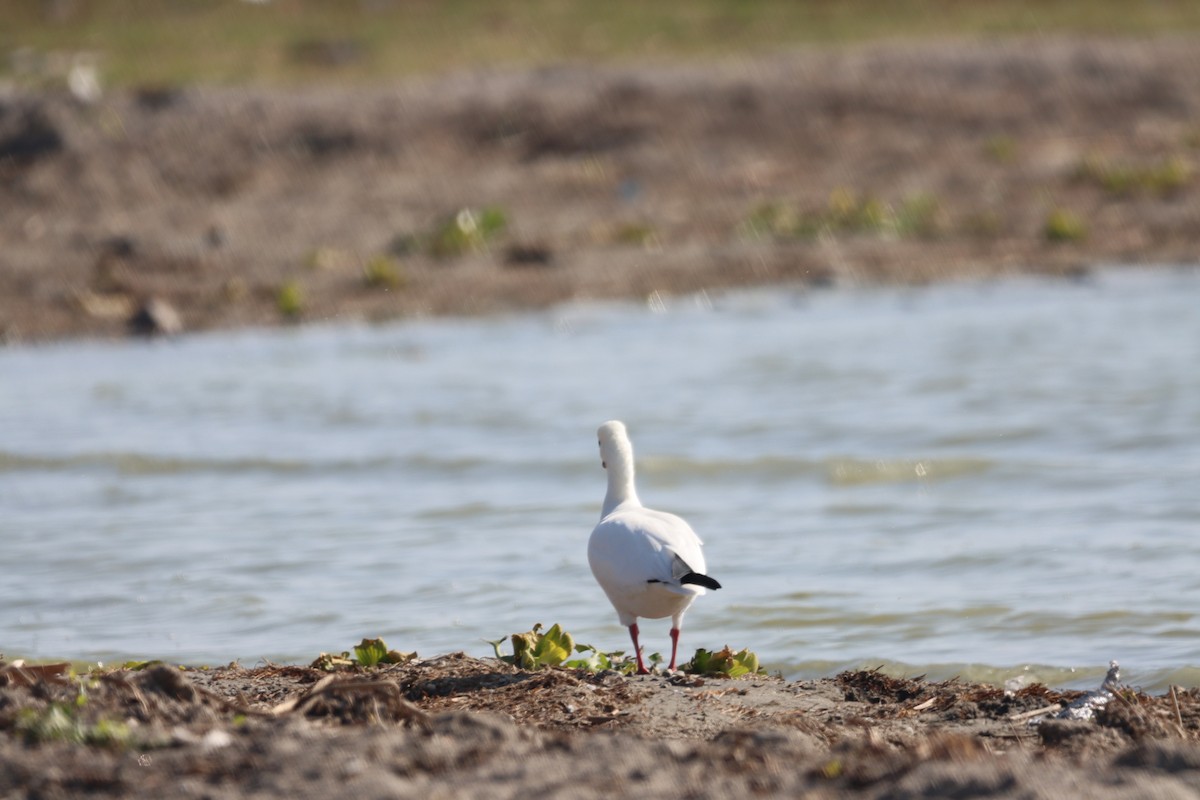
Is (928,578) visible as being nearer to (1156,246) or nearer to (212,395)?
(212,395)

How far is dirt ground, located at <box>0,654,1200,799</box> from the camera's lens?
4.38 metres

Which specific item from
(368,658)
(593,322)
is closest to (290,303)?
(593,322)

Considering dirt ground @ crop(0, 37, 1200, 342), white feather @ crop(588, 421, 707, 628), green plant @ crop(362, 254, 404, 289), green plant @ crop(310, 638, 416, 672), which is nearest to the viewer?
white feather @ crop(588, 421, 707, 628)

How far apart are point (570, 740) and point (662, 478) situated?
6.08 metres

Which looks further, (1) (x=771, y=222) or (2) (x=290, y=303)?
(1) (x=771, y=222)

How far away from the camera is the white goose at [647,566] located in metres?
5.85

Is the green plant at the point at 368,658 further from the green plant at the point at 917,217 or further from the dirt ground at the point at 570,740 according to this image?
the green plant at the point at 917,217

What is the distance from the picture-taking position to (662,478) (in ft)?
35.7

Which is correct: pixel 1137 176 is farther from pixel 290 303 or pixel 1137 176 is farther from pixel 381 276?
pixel 290 303

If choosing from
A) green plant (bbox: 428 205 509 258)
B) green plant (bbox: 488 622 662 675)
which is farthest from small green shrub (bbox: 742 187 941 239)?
green plant (bbox: 488 622 662 675)

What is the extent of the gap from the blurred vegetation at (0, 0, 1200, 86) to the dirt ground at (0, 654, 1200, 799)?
19.1m

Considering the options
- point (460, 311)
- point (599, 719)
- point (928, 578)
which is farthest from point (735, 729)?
point (460, 311)

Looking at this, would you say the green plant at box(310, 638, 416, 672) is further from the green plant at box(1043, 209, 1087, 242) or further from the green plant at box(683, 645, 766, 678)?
the green plant at box(1043, 209, 1087, 242)

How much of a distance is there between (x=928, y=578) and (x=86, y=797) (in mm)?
4678
